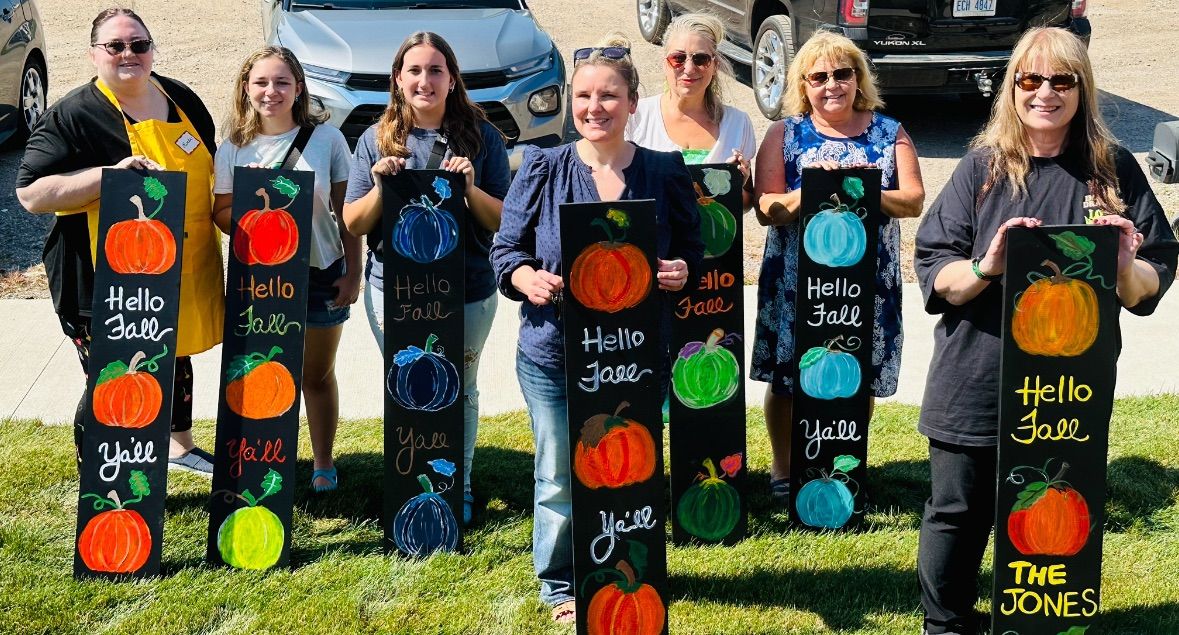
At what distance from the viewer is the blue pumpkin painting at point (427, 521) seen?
4223mm

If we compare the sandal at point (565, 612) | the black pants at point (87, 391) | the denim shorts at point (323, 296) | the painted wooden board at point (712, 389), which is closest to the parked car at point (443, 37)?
the black pants at point (87, 391)

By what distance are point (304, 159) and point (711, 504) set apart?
6.27 feet

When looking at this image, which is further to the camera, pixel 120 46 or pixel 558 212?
pixel 120 46

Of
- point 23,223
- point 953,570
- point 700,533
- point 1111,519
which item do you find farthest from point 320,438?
point 23,223

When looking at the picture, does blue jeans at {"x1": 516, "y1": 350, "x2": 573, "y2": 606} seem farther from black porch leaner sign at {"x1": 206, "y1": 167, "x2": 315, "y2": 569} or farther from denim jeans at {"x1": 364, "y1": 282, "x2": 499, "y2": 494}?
black porch leaner sign at {"x1": 206, "y1": 167, "x2": 315, "y2": 569}

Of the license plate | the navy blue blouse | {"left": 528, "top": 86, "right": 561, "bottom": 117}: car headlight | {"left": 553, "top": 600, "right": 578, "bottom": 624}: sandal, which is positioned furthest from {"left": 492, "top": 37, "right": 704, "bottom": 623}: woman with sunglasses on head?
the license plate

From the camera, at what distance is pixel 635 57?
12734 mm

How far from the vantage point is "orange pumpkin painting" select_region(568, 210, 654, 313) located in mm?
3312

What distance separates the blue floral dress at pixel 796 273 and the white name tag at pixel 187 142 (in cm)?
210

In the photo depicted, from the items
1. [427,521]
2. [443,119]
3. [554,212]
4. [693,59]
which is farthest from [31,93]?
[554,212]

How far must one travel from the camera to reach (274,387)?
4105mm

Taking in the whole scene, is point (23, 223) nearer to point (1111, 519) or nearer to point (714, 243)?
point (714, 243)

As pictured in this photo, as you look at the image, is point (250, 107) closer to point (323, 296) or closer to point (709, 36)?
point (323, 296)

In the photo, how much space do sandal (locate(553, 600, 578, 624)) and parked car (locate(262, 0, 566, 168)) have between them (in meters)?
4.43
